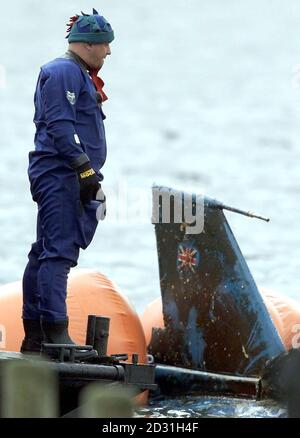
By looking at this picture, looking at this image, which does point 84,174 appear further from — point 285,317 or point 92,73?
point 285,317

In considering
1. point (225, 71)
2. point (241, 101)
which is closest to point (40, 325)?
point (241, 101)

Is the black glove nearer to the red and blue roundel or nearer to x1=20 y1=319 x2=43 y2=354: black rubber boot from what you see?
x1=20 y1=319 x2=43 y2=354: black rubber boot

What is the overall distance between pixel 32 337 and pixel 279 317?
2.21m

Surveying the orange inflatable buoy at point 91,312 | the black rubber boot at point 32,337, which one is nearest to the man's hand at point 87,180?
the black rubber boot at point 32,337

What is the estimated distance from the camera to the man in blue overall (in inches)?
337

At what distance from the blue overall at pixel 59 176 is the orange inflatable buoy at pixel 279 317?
1.95 metres

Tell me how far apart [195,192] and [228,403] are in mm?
1377

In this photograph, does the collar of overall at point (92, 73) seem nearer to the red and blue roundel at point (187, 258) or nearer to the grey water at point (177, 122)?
the red and blue roundel at point (187, 258)

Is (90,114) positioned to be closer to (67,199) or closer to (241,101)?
(67,199)

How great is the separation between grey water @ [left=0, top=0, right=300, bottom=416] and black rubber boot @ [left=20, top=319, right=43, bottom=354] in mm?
1336

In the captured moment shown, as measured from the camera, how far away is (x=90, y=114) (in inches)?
347

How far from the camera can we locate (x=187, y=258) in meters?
10.2

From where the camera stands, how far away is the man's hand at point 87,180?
28.0ft

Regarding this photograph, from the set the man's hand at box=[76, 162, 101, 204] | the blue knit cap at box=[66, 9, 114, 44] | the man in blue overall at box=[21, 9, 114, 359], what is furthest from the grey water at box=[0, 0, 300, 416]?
the blue knit cap at box=[66, 9, 114, 44]
